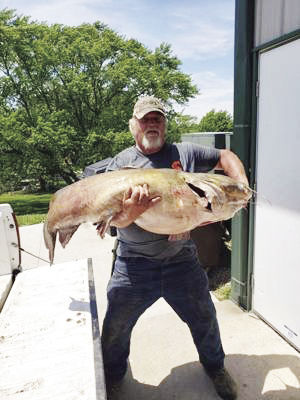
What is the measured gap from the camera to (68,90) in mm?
23453

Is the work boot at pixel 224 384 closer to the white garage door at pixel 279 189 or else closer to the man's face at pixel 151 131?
the white garage door at pixel 279 189

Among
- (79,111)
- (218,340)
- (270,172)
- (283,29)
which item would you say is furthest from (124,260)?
(79,111)

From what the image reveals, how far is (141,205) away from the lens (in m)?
2.21

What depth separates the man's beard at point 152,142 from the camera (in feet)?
9.42

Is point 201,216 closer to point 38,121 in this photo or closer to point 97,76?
point 38,121

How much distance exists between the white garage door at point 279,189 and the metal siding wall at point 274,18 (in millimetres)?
171

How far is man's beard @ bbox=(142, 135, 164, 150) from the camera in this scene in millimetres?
2870

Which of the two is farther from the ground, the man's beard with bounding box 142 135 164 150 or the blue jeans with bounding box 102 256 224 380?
the man's beard with bounding box 142 135 164 150

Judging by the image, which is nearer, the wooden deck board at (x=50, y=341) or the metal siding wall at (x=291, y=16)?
the wooden deck board at (x=50, y=341)

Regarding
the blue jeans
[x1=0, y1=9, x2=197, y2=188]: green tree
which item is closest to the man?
the blue jeans

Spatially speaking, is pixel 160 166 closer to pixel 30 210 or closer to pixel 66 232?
pixel 66 232

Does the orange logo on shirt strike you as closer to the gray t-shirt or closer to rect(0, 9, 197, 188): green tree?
the gray t-shirt

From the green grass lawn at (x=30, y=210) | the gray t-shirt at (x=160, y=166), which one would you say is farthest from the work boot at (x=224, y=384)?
the green grass lawn at (x=30, y=210)

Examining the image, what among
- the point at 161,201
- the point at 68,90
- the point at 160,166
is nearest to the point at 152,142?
the point at 160,166
